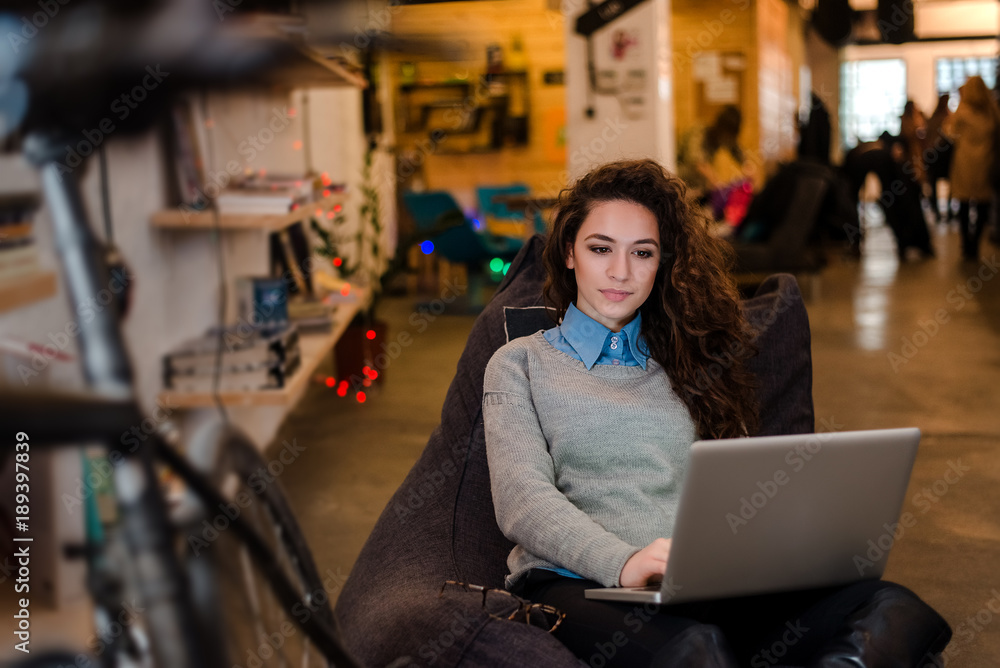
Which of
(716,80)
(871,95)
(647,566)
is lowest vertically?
(647,566)

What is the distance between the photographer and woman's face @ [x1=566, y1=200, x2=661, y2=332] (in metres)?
1.53

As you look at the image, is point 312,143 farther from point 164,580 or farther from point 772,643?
point 164,580

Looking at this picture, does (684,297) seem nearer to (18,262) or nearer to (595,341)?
(595,341)

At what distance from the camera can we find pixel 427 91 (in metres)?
8.84

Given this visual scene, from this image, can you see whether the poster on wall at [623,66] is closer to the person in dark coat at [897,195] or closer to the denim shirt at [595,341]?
the person in dark coat at [897,195]

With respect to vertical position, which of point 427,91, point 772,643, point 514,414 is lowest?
point 772,643

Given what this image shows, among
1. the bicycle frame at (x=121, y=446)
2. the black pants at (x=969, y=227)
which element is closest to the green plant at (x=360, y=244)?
the bicycle frame at (x=121, y=446)

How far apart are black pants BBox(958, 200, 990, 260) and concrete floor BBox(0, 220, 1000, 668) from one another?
149 cm

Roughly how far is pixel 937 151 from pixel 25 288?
12.3 metres

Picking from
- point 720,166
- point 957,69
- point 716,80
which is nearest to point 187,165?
point 720,166

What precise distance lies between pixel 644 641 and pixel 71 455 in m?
1.02

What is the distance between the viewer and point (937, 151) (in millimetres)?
11289

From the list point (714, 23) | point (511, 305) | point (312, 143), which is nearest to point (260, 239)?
point (312, 143)

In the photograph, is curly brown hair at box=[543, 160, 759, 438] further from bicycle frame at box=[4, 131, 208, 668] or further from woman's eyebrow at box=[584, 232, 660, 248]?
bicycle frame at box=[4, 131, 208, 668]
